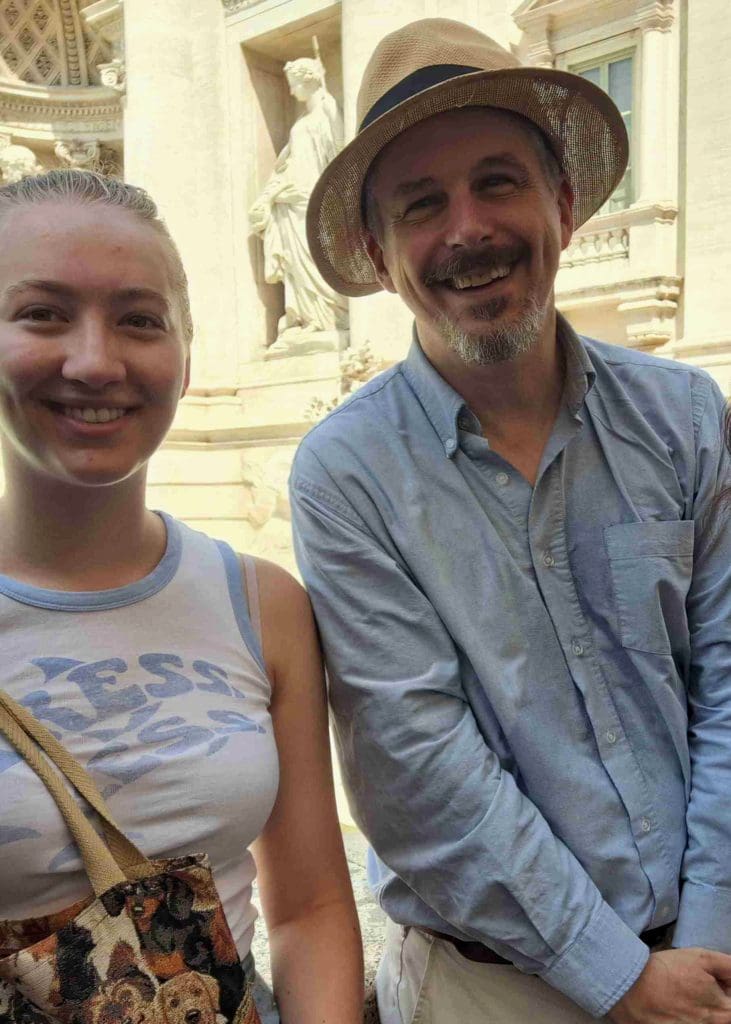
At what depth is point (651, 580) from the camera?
1.37 metres

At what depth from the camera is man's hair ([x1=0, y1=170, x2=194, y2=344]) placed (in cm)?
105

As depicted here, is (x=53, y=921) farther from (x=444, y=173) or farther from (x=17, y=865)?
(x=444, y=173)

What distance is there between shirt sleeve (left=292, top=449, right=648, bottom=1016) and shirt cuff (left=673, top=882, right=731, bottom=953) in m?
0.09

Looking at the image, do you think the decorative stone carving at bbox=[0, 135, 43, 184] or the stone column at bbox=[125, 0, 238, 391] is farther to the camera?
the decorative stone carving at bbox=[0, 135, 43, 184]

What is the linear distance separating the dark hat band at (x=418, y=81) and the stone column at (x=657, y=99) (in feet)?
19.3

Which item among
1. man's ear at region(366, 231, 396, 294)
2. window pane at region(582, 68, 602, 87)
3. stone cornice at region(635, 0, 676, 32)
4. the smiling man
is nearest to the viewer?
the smiling man

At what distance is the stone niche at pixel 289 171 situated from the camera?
9023 millimetres

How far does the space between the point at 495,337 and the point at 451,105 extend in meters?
0.35

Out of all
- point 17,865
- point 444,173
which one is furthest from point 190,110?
point 17,865

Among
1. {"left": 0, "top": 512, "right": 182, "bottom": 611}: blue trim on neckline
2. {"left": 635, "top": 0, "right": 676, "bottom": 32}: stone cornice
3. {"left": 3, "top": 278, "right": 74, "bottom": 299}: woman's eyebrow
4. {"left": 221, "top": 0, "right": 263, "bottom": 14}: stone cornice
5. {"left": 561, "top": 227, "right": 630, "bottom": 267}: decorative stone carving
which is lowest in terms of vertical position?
{"left": 0, "top": 512, "right": 182, "bottom": 611}: blue trim on neckline

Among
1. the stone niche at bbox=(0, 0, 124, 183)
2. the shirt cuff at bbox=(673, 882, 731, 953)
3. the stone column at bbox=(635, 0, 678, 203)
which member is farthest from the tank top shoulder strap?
the stone niche at bbox=(0, 0, 124, 183)

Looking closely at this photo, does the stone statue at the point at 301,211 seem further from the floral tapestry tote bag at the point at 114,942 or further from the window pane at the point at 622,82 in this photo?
the floral tapestry tote bag at the point at 114,942

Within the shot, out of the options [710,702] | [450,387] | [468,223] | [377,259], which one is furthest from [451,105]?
[710,702]

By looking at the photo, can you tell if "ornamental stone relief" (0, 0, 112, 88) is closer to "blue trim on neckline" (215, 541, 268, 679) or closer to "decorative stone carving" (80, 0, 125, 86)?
"decorative stone carving" (80, 0, 125, 86)
